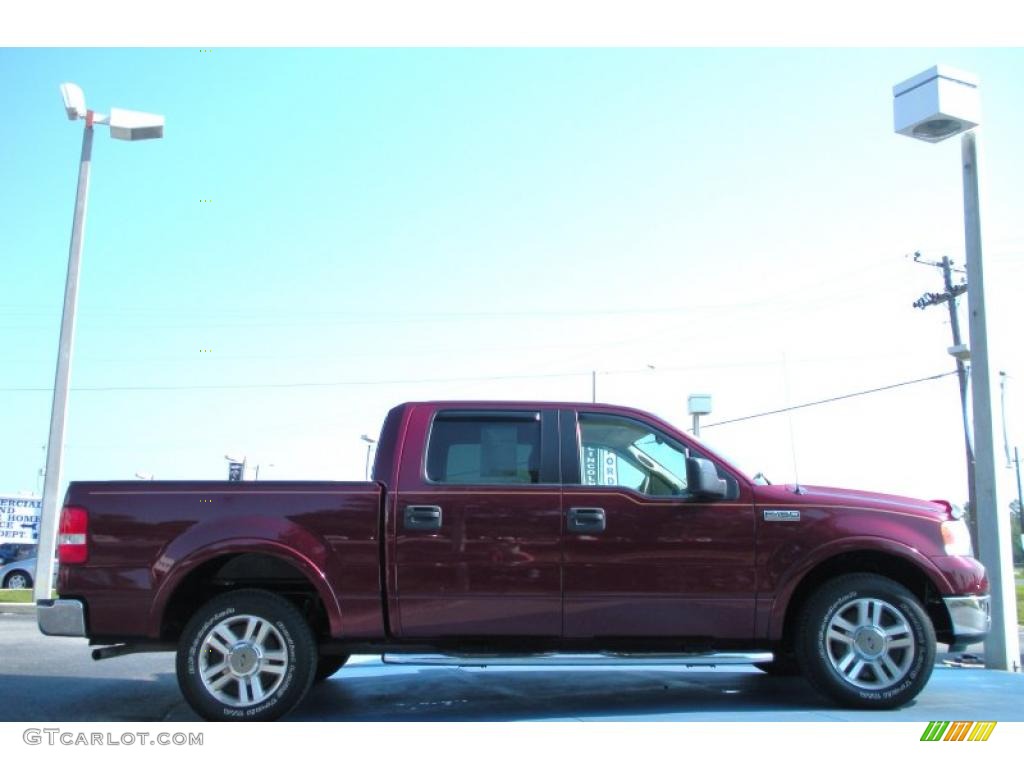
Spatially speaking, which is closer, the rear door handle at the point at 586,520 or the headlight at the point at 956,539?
the rear door handle at the point at 586,520

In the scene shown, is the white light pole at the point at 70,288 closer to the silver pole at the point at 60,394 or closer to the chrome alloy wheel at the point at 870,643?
the silver pole at the point at 60,394

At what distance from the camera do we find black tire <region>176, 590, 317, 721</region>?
521 cm

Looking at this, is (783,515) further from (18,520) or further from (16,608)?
(18,520)

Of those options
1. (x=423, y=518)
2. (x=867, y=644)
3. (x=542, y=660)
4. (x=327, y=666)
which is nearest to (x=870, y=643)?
(x=867, y=644)

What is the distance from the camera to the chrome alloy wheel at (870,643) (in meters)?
5.39

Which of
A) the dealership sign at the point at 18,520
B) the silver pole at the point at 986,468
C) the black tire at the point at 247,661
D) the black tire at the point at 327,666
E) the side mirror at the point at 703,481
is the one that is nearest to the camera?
the black tire at the point at 247,661

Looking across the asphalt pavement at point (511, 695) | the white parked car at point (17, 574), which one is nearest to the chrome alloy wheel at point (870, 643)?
the asphalt pavement at point (511, 695)

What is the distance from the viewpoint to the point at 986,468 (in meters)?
8.96

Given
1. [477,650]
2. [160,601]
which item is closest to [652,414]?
[477,650]

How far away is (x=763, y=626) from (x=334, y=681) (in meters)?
3.39

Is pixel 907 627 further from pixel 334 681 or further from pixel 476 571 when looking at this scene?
pixel 334 681

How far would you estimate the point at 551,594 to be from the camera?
5.38 metres

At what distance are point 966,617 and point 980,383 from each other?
14.3 ft

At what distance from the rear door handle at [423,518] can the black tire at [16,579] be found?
23681mm
